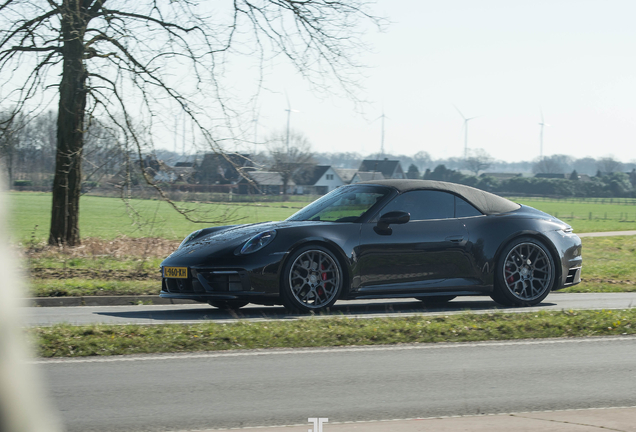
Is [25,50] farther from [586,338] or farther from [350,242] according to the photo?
[586,338]

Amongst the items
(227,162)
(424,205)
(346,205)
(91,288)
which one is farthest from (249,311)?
(227,162)

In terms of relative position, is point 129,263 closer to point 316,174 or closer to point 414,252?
point 414,252

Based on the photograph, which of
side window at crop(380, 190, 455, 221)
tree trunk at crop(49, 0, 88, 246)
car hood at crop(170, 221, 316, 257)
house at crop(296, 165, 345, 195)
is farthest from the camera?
house at crop(296, 165, 345, 195)

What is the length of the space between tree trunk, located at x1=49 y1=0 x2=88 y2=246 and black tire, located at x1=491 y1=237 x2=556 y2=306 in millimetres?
10025

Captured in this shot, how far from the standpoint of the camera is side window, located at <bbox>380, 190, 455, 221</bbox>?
9.78 metres

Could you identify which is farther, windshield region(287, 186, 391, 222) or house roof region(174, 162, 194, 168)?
house roof region(174, 162, 194, 168)

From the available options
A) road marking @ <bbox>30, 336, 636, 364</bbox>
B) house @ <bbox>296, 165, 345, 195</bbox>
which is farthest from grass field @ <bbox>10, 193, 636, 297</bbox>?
house @ <bbox>296, 165, 345, 195</bbox>

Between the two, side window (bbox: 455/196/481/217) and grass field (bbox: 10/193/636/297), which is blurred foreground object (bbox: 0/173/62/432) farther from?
grass field (bbox: 10/193/636/297)

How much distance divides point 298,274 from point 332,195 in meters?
1.63

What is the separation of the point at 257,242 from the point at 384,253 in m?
1.56

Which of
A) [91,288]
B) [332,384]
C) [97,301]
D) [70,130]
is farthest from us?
[70,130]

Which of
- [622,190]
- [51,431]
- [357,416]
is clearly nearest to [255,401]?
[357,416]

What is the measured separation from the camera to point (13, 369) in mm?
659

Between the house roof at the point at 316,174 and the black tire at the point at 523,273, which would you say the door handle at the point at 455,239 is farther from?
the house roof at the point at 316,174
